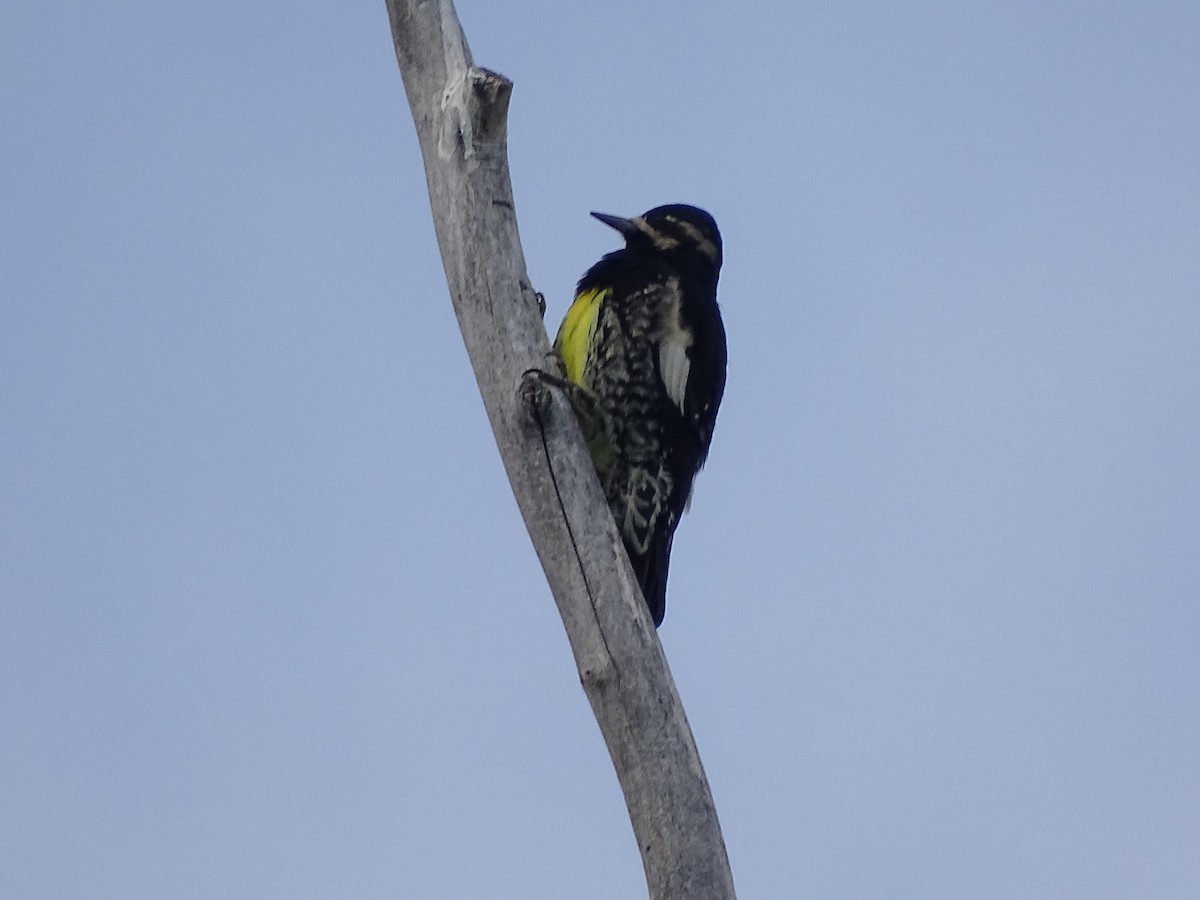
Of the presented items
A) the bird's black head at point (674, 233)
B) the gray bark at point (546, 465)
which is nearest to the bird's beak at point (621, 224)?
the bird's black head at point (674, 233)

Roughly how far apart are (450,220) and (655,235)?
4.46ft

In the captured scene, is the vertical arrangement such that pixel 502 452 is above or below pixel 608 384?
below

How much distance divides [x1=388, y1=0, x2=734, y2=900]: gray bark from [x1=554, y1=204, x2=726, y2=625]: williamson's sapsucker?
573mm

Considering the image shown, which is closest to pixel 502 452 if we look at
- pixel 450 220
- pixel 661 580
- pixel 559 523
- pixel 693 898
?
→ pixel 559 523

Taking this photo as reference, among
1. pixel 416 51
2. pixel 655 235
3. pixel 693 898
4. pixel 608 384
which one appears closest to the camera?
pixel 693 898

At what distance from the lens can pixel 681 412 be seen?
536cm

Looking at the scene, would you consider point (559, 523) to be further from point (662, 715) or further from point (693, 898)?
point (693, 898)

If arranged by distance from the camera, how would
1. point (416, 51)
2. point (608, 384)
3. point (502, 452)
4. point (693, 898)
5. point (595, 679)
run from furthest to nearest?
point (608, 384)
point (416, 51)
point (502, 452)
point (595, 679)
point (693, 898)

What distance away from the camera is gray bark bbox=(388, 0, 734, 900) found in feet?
12.5

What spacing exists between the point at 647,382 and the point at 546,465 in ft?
3.42

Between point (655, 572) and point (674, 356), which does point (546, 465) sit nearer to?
point (655, 572)

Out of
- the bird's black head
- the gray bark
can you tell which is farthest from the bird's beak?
the gray bark

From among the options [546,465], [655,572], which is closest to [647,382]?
[655,572]

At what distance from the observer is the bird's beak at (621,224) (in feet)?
19.0
